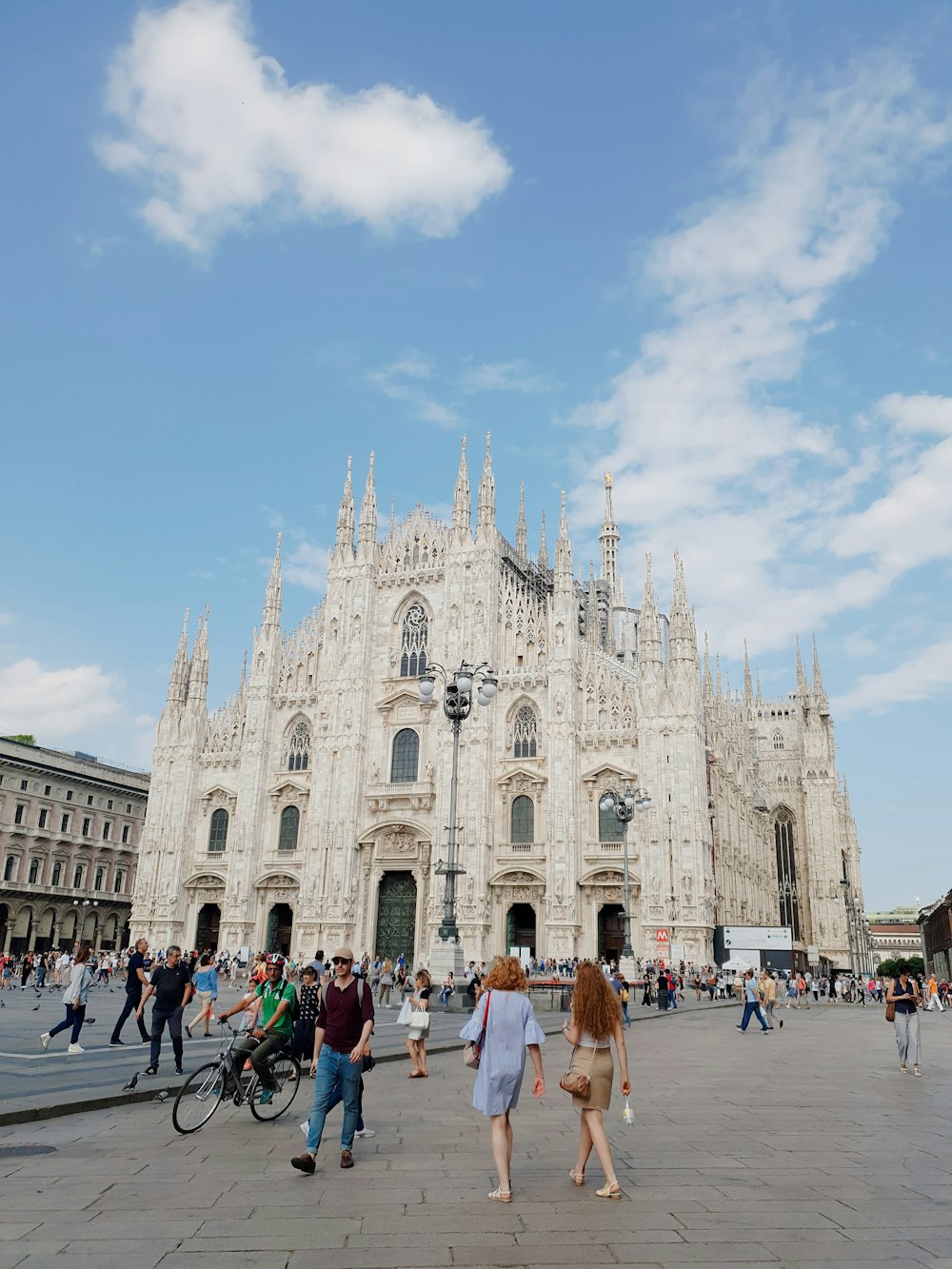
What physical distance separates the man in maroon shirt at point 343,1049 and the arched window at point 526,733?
35885 millimetres

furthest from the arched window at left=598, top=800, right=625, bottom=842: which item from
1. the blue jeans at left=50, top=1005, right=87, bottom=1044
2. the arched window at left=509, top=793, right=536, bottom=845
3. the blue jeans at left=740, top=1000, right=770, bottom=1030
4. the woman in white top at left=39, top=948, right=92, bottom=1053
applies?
the blue jeans at left=50, top=1005, right=87, bottom=1044

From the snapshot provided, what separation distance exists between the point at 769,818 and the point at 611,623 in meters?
23.0

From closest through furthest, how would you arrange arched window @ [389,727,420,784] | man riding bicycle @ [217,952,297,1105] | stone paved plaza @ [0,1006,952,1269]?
stone paved plaza @ [0,1006,952,1269]
man riding bicycle @ [217,952,297,1105]
arched window @ [389,727,420,784]

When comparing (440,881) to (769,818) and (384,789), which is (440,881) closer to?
(384,789)

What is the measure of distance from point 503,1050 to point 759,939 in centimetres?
3615

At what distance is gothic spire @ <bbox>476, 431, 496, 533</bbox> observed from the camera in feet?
153

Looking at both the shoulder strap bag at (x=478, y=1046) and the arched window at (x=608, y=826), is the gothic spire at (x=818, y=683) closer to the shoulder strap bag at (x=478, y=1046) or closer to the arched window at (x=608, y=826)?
the arched window at (x=608, y=826)

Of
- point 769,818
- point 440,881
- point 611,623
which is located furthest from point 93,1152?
point 769,818

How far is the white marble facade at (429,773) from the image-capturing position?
40688mm

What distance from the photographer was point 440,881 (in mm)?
42250

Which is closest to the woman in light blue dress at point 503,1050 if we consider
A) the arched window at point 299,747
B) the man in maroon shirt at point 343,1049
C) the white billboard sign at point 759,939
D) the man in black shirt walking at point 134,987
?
the man in maroon shirt at point 343,1049

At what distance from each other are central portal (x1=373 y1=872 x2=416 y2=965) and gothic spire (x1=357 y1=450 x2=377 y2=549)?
16.0m

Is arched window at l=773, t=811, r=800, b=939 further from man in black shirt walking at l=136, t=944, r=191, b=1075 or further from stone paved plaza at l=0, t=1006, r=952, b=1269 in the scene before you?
man in black shirt walking at l=136, t=944, r=191, b=1075

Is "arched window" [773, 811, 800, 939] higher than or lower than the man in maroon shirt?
higher
